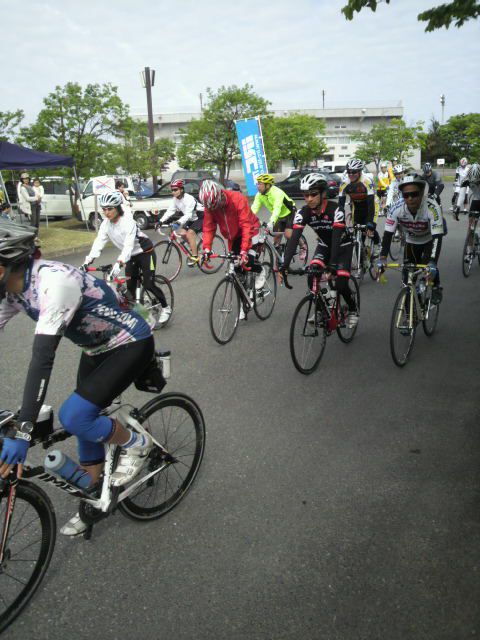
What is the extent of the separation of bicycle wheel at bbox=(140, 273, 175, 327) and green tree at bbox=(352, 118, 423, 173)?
51.8 m

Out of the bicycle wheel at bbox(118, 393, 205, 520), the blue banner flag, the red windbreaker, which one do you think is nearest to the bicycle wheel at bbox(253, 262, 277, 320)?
the red windbreaker

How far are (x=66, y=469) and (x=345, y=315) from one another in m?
4.40

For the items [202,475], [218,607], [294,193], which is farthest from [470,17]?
[294,193]

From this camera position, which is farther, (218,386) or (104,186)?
(104,186)

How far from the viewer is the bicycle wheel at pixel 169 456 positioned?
123 inches

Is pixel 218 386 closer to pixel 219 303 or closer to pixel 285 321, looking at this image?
pixel 219 303

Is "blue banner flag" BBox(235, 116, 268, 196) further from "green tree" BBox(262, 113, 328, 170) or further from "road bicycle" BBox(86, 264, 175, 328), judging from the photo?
"green tree" BBox(262, 113, 328, 170)

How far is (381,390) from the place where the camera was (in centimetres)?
514

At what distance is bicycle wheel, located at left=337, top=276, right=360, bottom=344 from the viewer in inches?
240

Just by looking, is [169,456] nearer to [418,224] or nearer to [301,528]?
[301,528]

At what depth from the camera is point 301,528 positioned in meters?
3.13

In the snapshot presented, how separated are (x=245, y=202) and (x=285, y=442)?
3.65 m

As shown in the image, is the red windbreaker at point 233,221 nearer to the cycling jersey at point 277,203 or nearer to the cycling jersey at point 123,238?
the cycling jersey at point 123,238

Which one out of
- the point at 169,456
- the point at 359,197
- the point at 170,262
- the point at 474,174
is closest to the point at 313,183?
the point at 169,456
